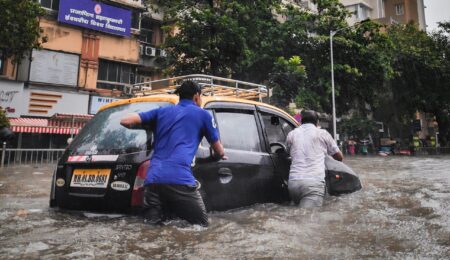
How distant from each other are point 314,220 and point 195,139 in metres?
1.51

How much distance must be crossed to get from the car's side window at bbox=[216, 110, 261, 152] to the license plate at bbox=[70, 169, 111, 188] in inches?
48.6

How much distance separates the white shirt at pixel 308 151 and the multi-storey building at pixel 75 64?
1322 cm

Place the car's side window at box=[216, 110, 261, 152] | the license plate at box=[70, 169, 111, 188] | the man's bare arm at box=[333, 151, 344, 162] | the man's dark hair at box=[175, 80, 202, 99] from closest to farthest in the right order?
the man's dark hair at box=[175, 80, 202, 99] → the license plate at box=[70, 169, 111, 188] → the car's side window at box=[216, 110, 261, 152] → the man's bare arm at box=[333, 151, 344, 162]

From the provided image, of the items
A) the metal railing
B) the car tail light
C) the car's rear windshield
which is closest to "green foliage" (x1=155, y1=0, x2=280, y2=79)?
the metal railing

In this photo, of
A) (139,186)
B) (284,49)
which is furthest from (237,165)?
(284,49)

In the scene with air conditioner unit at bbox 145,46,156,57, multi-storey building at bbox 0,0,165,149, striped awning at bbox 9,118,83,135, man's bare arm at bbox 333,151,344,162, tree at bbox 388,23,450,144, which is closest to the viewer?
man's bare arm at bbox 333,151,344,162

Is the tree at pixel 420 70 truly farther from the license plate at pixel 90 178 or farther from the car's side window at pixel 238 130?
the license plate at pixel 90 178

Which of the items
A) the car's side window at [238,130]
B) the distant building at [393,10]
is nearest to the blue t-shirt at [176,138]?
the car's side window at [238,130]

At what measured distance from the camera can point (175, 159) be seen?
11.0ft

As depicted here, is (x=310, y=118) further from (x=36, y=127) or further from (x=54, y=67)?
(x=54, y=67)

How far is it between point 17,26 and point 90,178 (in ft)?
36.8

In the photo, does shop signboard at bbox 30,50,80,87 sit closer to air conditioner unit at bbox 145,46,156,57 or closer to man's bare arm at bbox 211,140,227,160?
air conditioner unit at bbox 145,46,156,57

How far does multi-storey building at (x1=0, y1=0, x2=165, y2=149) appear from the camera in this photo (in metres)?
17.6

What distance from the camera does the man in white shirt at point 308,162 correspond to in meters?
4.61
